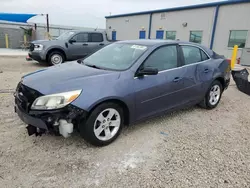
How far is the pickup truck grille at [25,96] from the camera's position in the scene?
257 cm

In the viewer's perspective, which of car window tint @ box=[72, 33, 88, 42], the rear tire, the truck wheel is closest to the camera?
the rear tire

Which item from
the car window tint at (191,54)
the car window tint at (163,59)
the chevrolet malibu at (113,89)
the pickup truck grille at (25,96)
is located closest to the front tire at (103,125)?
the chevrolet malibu at (113,89)

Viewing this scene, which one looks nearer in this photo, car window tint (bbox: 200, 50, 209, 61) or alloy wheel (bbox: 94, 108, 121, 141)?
alloy wheel (bbox: 94, 108, 121, 141)

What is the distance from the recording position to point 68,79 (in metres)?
2.74

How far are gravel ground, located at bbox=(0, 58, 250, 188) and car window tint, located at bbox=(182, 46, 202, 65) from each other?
1.19m

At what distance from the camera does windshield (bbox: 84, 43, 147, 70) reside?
3219 millimetres

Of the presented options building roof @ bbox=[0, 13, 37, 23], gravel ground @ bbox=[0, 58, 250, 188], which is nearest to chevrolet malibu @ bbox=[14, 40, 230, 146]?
gravel ground @ bbox=[0, 58, 250, 188]

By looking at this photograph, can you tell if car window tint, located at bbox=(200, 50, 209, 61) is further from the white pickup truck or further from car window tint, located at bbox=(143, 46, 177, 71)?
the white pickup truck

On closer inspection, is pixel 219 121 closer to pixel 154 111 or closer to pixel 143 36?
pixel 154 111

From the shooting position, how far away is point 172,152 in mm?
2861

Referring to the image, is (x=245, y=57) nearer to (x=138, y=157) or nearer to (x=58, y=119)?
(x=138, y=157)

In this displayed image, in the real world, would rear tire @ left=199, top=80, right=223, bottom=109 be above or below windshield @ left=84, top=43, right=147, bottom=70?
below

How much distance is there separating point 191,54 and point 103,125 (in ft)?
7.67

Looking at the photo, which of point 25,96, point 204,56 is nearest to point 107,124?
point 25,96
